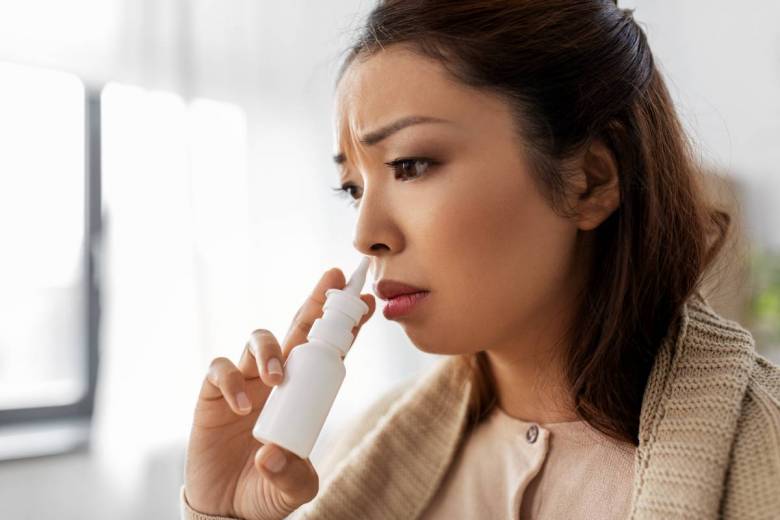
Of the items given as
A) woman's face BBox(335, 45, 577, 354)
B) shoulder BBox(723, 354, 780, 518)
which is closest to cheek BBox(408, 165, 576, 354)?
woman's face BBox(335, 45, 577, 354)

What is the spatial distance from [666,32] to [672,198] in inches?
64.2

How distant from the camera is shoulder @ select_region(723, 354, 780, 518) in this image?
650 mm

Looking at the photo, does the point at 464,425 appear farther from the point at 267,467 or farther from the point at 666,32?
the point at 666,32

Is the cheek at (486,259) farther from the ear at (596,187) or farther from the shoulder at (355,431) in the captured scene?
the shoulder at (355,431)

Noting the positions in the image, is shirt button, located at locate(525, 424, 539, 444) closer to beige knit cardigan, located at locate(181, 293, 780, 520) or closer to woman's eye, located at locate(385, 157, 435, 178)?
beige knit cardigan, located at locate(181, 293, 780, 520)

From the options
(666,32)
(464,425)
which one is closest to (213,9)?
(464,425)

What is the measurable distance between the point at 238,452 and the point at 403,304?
26cm

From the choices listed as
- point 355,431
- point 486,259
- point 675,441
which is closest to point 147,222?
point 355,431

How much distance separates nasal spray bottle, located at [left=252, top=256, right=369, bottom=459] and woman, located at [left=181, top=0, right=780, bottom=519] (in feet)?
0.15

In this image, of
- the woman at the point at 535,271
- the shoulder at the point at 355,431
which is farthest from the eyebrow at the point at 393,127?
the shoulder at the point at 355,431

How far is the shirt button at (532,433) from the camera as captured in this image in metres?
0.86

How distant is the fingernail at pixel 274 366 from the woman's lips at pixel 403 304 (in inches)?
5.7

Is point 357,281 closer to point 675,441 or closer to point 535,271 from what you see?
point 535,271

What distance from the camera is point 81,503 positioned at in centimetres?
125
